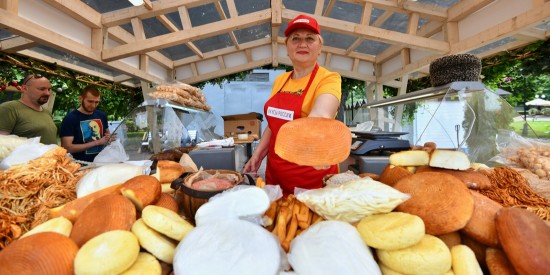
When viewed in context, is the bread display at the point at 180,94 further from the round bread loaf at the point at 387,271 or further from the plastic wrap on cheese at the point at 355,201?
the round bread loaf at the point at 387,271

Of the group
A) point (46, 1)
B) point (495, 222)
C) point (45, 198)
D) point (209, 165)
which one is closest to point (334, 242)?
point (495, 222)

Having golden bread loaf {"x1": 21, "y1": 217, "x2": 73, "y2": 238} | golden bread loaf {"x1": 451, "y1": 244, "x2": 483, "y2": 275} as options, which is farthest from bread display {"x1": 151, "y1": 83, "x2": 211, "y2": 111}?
golden bread loaf {"x1": 451, "y1": 244, "x2": 483, "y2": 275}

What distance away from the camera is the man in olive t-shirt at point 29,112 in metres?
2.93

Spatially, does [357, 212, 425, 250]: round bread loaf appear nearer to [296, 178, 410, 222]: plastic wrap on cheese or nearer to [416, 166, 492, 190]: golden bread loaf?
[296, 178, 410, 222]: plastic wrap on cheese

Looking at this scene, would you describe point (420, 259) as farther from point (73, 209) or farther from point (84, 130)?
point (84, 130)

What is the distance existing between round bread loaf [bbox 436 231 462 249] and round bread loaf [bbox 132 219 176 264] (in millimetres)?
829

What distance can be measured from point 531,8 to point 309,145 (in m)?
3.16

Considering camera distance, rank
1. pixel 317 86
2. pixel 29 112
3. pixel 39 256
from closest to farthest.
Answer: pixel 39 256 → pixel 317 86 → pixel 29 112

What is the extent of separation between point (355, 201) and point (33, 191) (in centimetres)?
135

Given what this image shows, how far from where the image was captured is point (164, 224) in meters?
0.74

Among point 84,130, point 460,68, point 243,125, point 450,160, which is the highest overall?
point 460,68

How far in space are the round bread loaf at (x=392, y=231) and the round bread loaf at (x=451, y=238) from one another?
17 cm

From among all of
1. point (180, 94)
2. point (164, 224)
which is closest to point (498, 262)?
point (164, 224)

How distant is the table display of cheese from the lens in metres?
0.62
